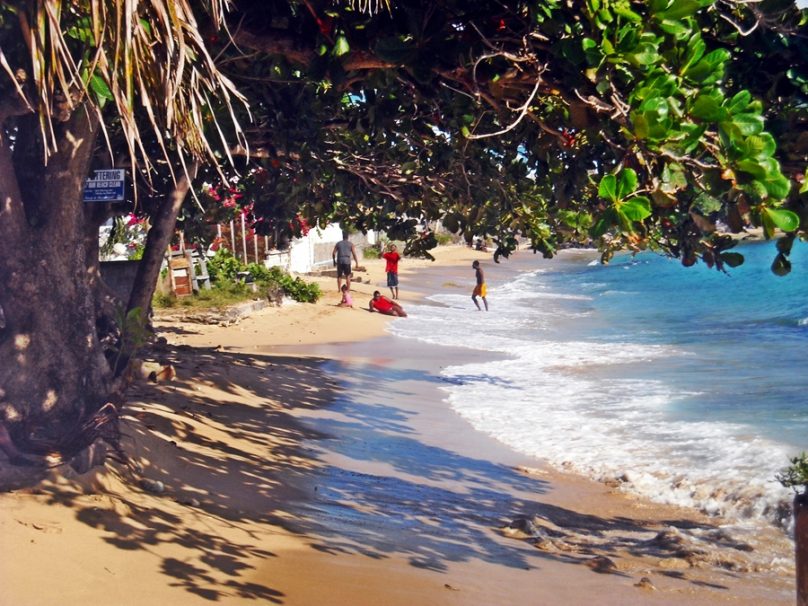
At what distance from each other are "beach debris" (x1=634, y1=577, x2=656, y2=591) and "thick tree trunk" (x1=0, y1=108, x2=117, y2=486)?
3.64 meters

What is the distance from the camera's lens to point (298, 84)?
8.54 m

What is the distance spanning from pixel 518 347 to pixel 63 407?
43.9 feet

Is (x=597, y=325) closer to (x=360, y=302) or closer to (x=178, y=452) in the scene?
(x=360, y=302)

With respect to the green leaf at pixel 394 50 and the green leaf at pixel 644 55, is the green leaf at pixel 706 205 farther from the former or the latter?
the green leaf at pixel 394 50

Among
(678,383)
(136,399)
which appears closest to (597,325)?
(678,383)

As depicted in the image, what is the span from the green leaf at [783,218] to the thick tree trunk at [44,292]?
4099 millimetres

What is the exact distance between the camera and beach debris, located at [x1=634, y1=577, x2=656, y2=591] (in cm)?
632

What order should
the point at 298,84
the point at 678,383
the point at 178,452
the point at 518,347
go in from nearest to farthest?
the point at 178,452 < the point at 298,84 < the point at 678,383 < the point at 518,347

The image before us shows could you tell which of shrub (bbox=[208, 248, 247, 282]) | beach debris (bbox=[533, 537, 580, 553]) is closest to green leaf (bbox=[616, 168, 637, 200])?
beach debris (bbox=[533, 537, 580, 553])

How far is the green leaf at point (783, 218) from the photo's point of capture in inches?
178

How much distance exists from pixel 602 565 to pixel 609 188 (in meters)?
3.16

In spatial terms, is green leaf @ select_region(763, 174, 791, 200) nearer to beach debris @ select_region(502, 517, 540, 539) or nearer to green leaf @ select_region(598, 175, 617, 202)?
green leaf @ select_region(598, 175, 617, 202)

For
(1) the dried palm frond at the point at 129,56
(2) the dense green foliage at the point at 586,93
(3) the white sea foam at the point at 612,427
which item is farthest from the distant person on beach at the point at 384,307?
(1) the dried palm frond at the point at 129,56

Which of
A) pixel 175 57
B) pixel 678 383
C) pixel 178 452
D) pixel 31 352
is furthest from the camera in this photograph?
pixel 678 383
